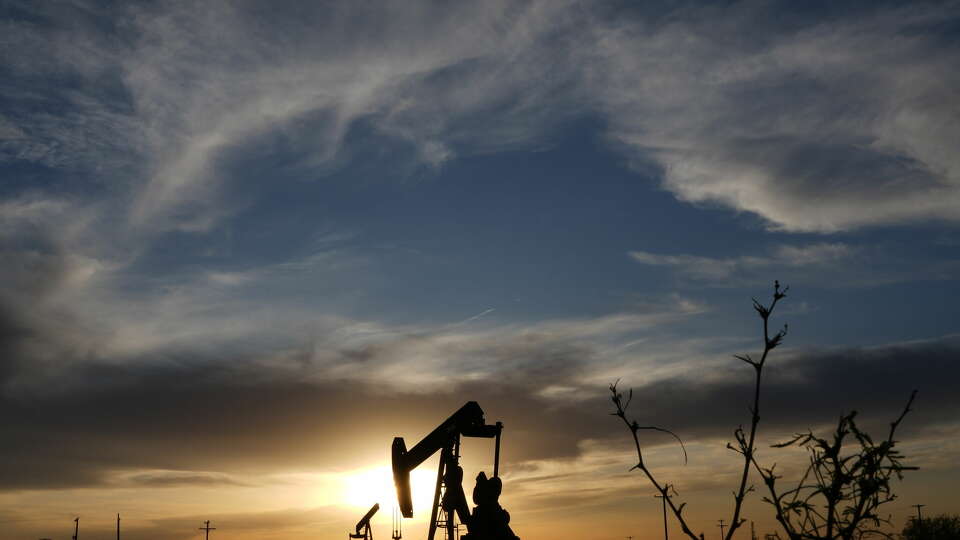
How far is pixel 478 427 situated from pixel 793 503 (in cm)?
3243

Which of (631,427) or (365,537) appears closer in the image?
(631,427)

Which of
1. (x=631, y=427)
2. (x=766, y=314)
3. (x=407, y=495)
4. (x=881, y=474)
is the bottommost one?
(x=881, y=474)

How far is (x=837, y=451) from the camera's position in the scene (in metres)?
2.41

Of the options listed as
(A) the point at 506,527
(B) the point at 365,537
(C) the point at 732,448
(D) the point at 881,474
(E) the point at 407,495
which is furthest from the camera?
(B) the point at 365,537

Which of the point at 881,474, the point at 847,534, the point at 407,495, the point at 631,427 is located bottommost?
the point at 847,534

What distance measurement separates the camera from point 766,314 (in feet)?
8.24

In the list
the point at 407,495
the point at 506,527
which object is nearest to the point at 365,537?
the point at 407,495

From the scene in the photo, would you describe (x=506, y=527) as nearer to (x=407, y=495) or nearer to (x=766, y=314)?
(x=407, y=495)

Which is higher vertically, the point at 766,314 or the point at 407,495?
the point at 407,495

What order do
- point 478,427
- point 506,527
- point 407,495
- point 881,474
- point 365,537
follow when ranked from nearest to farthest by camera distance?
1. point 881,474
2. point 506,527
3. point 478,427
4. point 407,495
5. point 365,537

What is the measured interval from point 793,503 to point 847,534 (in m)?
0.16

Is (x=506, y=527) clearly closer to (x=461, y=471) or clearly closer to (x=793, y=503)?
(x=461, y=471)

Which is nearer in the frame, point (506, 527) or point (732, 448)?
point (732, 448)

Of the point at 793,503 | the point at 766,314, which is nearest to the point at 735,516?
the point at 793,503
